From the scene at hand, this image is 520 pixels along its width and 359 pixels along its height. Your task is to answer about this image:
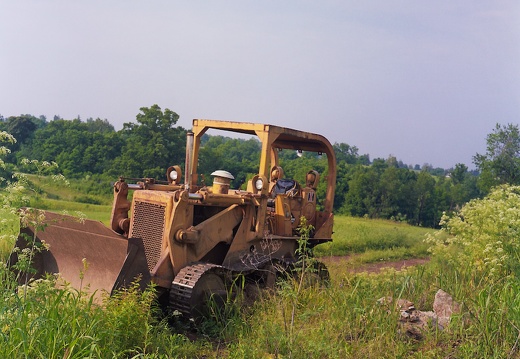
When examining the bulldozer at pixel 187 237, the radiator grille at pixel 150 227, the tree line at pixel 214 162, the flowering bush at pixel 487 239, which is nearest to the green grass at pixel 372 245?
the tree line at pixel 214 162

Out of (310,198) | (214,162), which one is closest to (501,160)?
(214,162)

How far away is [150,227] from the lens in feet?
27.6

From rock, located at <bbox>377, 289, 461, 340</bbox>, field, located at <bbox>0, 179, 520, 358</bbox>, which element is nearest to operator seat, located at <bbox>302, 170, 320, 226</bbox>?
field, located at <bbox>0, 179, 520, 358</bbox>

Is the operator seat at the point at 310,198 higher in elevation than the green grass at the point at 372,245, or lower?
higher

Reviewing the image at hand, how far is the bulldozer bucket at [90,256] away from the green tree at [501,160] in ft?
101

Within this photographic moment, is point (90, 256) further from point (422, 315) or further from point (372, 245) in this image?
point (372, 245)

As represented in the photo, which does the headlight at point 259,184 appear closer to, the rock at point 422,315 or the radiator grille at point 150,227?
the radiator grille at point 150,227

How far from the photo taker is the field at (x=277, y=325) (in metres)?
5.51

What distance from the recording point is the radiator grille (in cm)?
827

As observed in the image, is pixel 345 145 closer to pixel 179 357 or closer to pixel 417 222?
pixel 417 222

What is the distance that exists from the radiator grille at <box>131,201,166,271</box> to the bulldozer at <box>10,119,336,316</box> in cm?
1

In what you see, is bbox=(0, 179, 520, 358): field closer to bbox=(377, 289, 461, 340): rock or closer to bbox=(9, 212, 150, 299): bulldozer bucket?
bbox=(377, 289, 461, 340): rock

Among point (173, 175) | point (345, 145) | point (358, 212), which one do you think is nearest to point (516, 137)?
point (358, 212)

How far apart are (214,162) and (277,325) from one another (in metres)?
33.3
